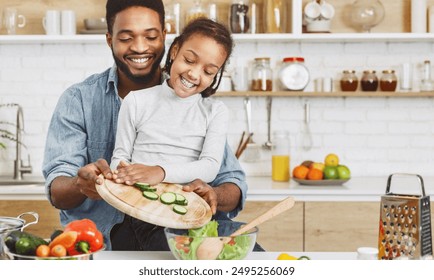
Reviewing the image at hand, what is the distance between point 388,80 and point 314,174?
0.75m

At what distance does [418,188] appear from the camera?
10.5 feet

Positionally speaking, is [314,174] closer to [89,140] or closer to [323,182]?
[323,182]

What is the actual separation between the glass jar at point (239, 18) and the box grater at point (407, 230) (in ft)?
6.86

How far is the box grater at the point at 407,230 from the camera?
1.54 meters

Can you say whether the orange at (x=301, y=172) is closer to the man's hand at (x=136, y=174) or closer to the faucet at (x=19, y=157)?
the faucet at (x=19, y=157)

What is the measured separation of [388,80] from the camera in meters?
3.60

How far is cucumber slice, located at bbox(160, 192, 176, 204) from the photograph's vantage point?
1.61 m

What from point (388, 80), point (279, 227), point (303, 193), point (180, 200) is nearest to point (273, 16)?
point (388, 80)

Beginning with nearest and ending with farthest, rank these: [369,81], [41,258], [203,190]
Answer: [41,258], [203,190], [369,81]

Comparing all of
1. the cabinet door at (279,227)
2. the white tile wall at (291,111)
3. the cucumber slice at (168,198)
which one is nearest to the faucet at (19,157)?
the white tile wall at (291,111)

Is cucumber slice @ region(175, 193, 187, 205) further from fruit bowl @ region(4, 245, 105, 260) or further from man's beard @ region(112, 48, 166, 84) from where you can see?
man's beard @ region(112, 48, 166, 84)
